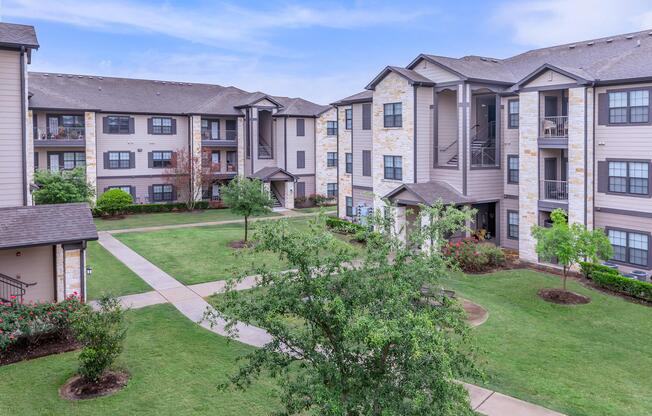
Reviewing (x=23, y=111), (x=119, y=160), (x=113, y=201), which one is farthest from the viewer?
(x=119, y=160)

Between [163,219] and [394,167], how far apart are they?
20.4 metres

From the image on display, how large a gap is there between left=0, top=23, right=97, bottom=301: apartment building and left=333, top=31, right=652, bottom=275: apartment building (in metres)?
15.2

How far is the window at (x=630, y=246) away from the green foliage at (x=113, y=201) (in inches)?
1378

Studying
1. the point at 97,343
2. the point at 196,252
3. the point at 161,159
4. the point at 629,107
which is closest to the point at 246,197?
the point at 196,252

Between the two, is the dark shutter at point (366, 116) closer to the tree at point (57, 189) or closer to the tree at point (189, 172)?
the tree at point (189, 172)

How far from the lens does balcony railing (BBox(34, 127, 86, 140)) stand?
4188 centimetres

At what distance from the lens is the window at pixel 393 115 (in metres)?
31.6

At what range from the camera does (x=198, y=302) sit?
68.0ft

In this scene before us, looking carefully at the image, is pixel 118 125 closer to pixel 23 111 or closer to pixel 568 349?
pixel 23 111

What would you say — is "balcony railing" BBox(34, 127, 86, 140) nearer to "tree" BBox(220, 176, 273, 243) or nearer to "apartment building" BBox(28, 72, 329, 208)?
"apartment building" BBox(28, 72, 329, 208)

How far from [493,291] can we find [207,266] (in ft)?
45.0

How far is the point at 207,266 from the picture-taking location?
26688mm

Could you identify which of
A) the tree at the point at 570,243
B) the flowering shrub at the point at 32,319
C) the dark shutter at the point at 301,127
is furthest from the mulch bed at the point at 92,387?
the dark shutter at the point at 301,127

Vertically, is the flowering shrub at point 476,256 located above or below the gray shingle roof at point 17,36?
below
